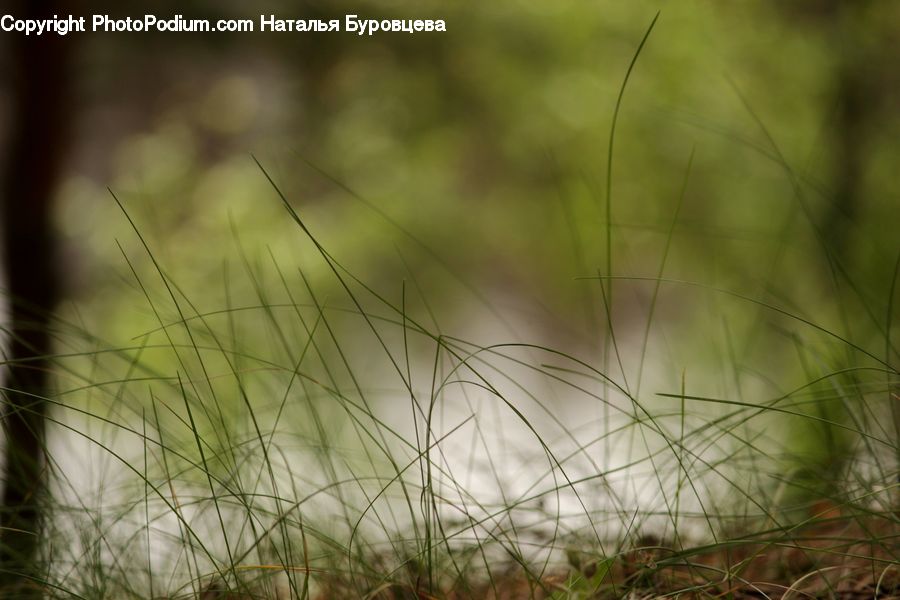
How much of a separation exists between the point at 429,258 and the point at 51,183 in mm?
2098

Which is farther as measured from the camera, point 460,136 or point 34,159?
point 460,136

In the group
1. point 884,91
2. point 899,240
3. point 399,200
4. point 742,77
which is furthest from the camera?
point 399,200

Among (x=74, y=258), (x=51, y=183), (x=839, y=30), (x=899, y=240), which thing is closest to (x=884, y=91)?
(x=839, y=30)

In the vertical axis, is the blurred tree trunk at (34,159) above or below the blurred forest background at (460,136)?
below

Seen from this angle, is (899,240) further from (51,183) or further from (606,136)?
(51,183)

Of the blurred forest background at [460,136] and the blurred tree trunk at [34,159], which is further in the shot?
the blurred forest background at [460,136]

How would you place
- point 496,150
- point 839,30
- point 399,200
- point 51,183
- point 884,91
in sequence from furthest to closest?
point 496,150 < point 399,200 < point 884,91 < point 839,30 < point 51,183

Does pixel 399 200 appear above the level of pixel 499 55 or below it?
below

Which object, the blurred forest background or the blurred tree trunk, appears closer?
the blurred tree trunk

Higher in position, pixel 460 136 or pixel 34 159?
pixel 460 136

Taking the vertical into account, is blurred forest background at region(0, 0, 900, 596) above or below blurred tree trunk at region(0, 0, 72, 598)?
above

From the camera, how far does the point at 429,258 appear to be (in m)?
4.25

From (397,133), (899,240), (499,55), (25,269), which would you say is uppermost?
(499,55)

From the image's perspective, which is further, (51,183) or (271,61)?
(271,61)
